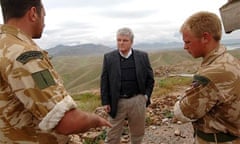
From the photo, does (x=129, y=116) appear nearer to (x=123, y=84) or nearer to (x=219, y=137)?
(x=123, y=84)

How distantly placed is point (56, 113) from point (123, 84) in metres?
3.56

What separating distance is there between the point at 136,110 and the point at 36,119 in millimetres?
3497

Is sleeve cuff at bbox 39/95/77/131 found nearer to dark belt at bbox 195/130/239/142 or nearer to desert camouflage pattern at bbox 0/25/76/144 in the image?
desert camouflage pattern at bbox 0/25/76/144

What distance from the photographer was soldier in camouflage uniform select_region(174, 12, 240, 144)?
2.66 meters

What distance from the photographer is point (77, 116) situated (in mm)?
1974

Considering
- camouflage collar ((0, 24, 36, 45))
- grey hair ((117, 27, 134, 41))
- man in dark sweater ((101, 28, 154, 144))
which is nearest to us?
camouflage collar ((0, 24, 36, 45))

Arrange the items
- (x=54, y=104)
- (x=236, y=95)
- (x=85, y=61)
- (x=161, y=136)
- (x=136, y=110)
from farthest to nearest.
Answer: (x=85, y=61) → (x=161, y=136) → (x=136, y=110) → (x=236, y=95) → (x=54, y=104)

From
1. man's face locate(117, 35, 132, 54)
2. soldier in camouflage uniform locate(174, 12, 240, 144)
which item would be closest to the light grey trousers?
man's face locate(117, 35, 132, 54)

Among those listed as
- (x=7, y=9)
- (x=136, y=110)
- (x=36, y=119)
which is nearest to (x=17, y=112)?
(x=36, y=119)

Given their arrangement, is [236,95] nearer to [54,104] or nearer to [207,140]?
[207,140]

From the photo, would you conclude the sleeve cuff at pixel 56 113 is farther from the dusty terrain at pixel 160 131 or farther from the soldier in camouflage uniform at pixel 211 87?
the dusty terrain at pixel 160 131

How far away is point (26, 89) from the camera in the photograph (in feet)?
6.32

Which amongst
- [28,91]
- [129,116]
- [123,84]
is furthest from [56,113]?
[129,116]

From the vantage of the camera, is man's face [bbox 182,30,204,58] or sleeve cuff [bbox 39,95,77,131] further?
man's face [bbox 182,30,204,58]
